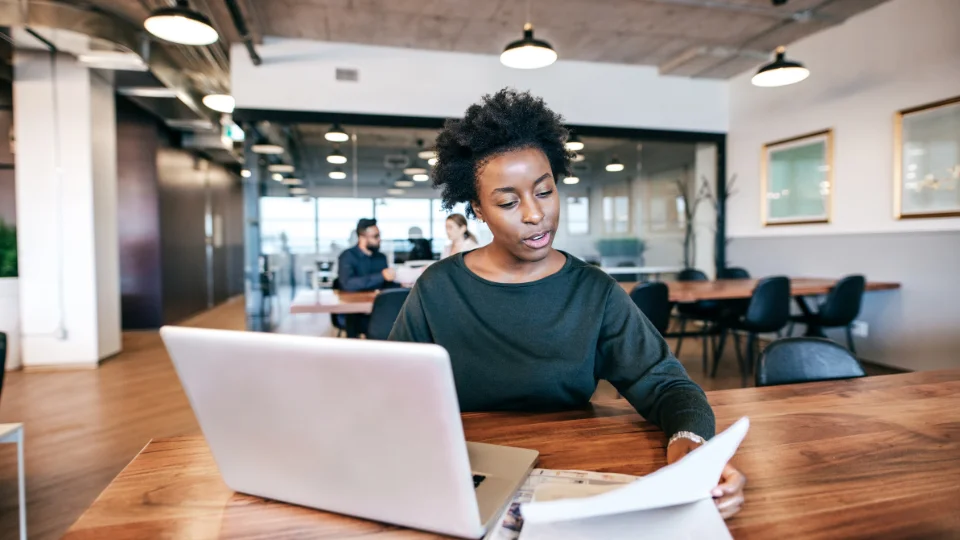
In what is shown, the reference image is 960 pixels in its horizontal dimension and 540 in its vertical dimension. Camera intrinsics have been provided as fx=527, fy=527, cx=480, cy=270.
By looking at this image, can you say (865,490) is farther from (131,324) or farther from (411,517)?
(131,324)

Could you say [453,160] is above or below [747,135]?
below

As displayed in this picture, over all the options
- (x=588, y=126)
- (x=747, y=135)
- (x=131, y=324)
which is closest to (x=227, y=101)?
(x=131, y=324)

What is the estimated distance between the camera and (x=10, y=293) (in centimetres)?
477

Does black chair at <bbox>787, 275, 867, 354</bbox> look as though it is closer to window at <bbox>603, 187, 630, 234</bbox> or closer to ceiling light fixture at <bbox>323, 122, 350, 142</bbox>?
window at <bbox>603, 187, 630, 234</bbox>

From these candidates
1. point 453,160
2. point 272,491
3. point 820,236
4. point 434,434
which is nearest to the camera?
point 434,434

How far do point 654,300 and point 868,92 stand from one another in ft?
9.97

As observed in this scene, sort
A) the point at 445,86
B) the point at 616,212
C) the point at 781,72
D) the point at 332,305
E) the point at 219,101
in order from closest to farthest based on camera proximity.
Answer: the point at 332,305 < the point at 781,72 < the point at 219,101 < the point at 445,86 < the point at 616,212

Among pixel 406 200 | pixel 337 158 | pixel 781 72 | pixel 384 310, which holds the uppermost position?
pixel 781 72

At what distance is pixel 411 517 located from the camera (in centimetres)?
59

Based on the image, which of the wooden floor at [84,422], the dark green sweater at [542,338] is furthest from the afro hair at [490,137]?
the wooden floor at [84,422]

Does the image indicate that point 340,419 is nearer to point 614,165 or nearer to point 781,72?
point 781,72

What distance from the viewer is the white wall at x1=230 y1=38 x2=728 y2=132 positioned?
521 centimetres

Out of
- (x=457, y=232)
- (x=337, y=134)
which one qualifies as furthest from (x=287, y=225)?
(x=457, y=232)

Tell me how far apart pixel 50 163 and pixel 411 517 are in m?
5.75
